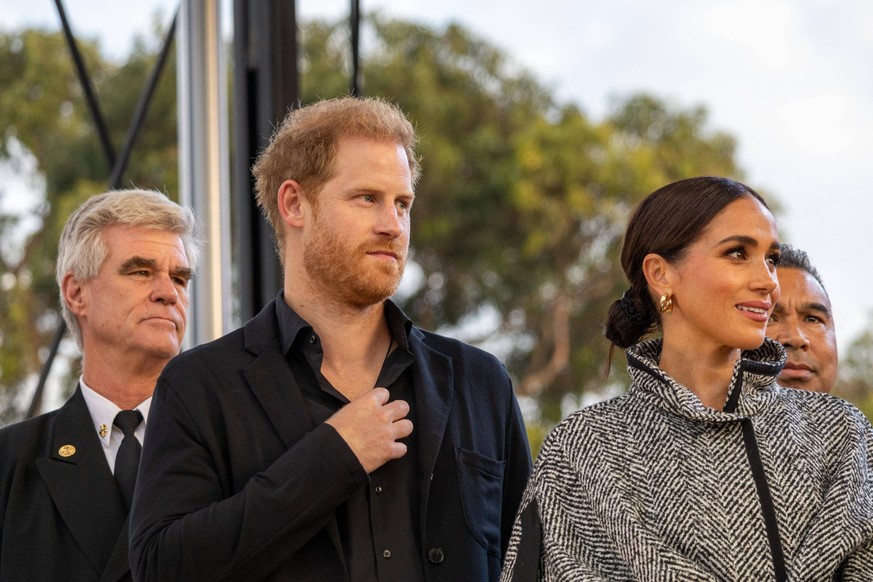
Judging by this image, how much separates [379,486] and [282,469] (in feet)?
0.64

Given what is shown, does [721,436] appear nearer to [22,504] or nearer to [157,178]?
[22,504]

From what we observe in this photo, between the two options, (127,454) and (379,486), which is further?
(127,454)

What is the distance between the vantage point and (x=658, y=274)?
6.98 ft

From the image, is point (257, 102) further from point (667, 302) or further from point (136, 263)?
point (667, 302)

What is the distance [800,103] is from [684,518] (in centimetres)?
1441

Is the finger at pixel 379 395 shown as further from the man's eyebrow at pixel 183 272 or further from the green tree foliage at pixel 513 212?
A: the green tree foliage at pixel 513 212

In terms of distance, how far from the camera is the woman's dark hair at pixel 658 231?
81.8 inches

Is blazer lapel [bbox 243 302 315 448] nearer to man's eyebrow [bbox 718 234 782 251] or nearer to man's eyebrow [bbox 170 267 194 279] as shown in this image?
man's eyebrow [bbox 170 267 194 279]

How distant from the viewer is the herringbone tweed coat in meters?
1.84

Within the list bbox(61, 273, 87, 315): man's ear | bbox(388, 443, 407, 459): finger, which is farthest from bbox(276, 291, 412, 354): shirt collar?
bbox(61, 273, 87, 315): man's ear

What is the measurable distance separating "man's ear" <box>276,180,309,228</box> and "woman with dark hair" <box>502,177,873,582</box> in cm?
56

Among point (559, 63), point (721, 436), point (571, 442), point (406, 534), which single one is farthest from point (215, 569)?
point (559, 63)

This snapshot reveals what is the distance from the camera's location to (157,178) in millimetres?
9969

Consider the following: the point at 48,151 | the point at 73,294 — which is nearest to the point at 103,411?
the point at 73,294
